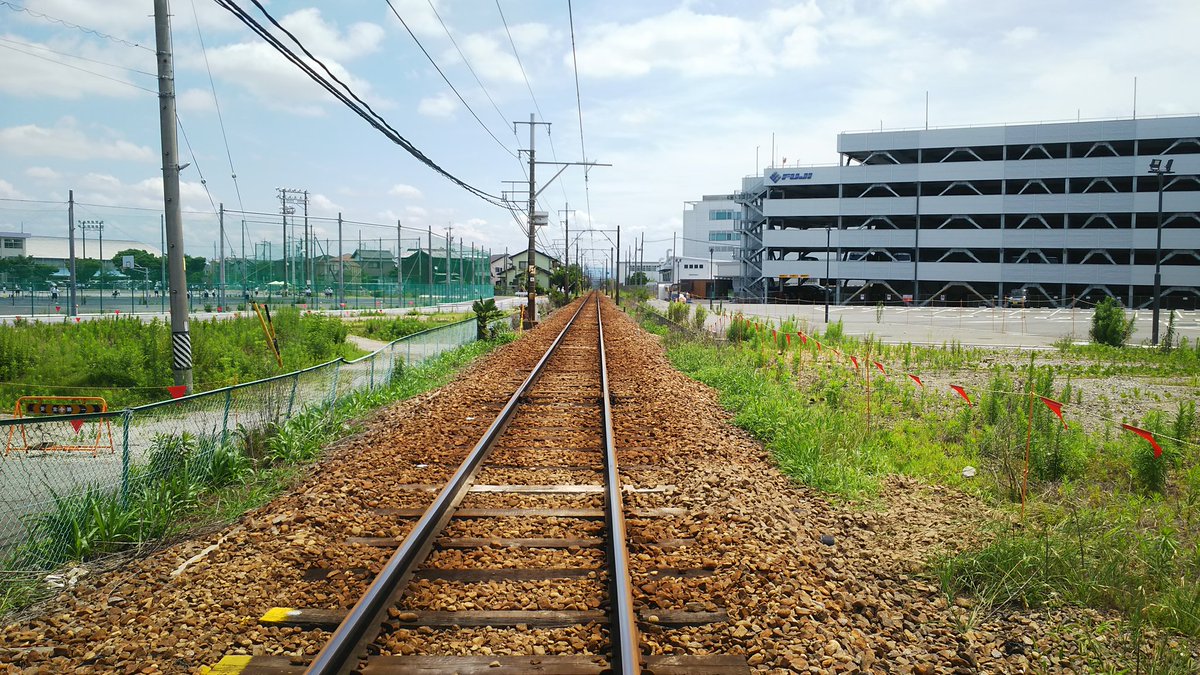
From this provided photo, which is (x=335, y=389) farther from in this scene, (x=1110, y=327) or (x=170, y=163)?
(x=1110, y=327)

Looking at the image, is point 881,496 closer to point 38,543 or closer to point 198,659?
point 198,659

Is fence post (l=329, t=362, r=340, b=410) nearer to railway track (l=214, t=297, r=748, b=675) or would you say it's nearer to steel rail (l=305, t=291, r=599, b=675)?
railway track (l=214, t=297, r=748, b=675)

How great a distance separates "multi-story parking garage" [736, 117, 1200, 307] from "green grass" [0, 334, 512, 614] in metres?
66.2

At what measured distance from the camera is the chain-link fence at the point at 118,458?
6246 millimetres

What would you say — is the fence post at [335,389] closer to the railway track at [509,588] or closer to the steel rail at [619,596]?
the railway track at [509,588]

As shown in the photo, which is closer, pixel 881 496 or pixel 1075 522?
pixel 1075 522

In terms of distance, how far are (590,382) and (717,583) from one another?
35.0ft

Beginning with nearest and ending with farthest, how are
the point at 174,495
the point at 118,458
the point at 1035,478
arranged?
1. the point at 174,495
2. the point at 1035,478
3. the point at 118,458

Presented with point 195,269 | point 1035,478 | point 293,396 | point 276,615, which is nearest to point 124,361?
point 293,396

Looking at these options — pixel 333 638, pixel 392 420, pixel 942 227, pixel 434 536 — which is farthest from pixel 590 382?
pixel 942 227

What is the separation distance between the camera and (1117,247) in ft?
245

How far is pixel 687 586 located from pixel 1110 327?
92.2 ft

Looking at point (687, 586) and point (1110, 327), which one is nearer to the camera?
point (687, 586)

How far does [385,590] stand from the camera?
16.5 feet
